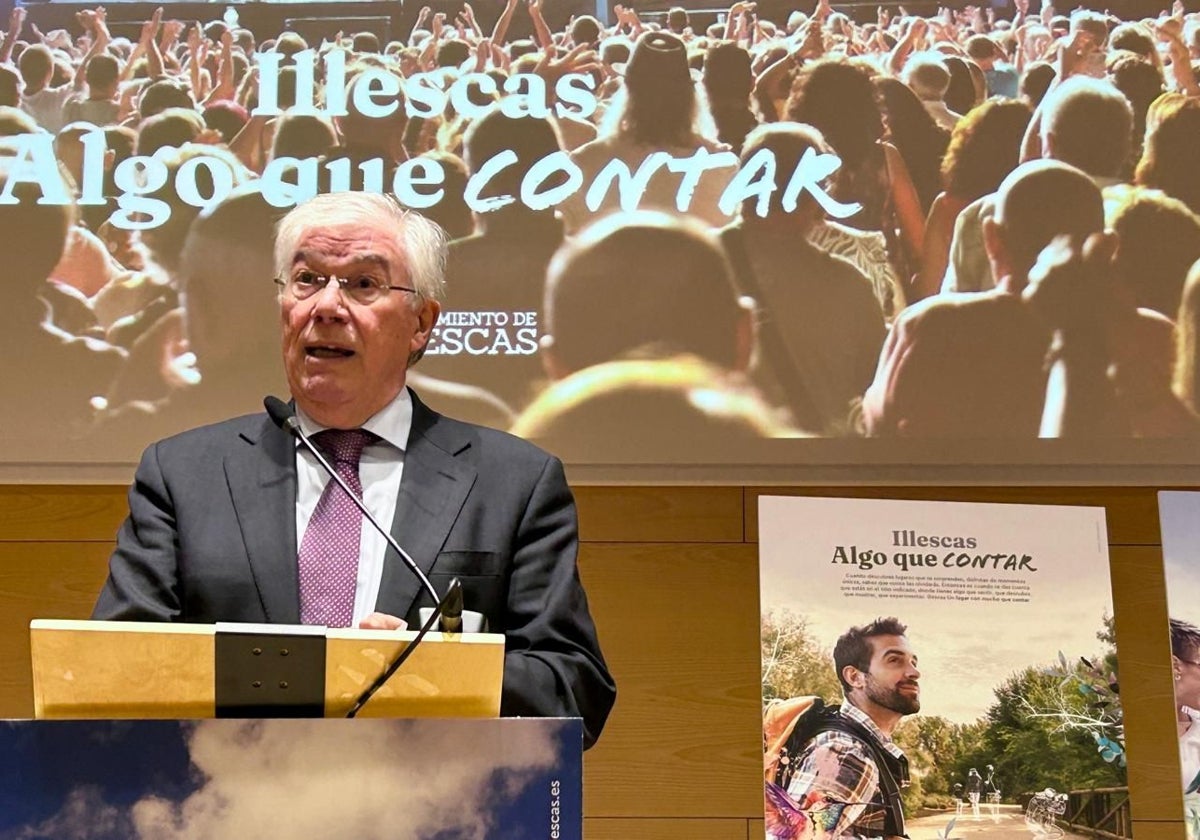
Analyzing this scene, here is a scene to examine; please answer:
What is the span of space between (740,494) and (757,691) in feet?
1.33

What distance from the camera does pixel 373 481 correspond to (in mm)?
1969

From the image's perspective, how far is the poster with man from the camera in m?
2.43

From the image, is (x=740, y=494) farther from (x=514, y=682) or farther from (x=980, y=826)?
(x=514, y=682)

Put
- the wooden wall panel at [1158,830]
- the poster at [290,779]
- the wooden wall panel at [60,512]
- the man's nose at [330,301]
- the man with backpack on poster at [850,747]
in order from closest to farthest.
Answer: the poster at [290,779], the man's nose at [330,301], the man with backpack on poster at [850,747], the wooden wall panel at [1158,830], the wooden wall panel at [60,512]

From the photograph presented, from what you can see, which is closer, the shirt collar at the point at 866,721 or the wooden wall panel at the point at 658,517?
the shirt collar at the point at 866,721

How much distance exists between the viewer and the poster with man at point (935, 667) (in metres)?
2.43

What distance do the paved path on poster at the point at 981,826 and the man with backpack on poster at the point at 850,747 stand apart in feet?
0.15

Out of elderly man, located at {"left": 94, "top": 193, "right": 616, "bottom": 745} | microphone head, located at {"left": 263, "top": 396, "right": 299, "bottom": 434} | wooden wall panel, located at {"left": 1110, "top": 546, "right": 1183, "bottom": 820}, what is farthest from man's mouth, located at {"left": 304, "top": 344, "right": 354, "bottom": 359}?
wooden wall panel, located at {"left": 1110, "top": 546, "right": 1183, "bottom": 820}

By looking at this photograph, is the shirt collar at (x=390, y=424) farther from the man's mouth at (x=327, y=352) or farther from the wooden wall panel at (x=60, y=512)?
the wooden wall panel at (x=60, y=512)

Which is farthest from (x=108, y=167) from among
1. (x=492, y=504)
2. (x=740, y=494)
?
(x=740, y=494)

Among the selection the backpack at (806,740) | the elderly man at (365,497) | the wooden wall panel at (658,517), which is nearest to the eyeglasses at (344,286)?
the elderly man at (365,497)

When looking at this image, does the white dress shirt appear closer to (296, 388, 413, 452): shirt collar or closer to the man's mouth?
(296, 388, 413, 452): shirt collar

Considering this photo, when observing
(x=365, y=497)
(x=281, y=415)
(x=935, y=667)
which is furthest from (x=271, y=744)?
(x=935, y=667)

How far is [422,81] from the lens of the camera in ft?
8.92
